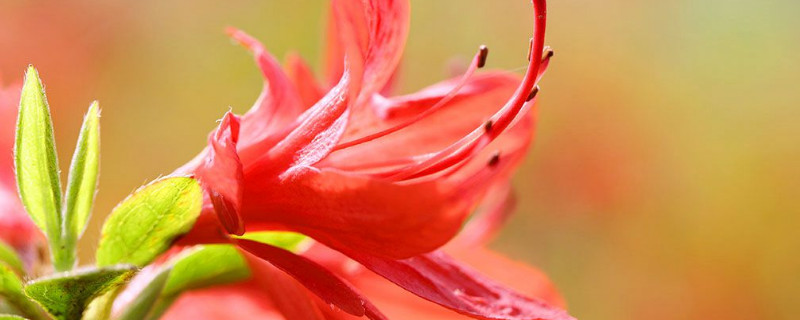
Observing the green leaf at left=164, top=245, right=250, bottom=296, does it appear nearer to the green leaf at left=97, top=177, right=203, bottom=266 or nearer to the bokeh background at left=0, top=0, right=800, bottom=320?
the green leaf at left=97, top=177, right=203, bottom=266

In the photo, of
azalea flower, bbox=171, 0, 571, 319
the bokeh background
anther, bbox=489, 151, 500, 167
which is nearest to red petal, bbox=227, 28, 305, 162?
azalea flower, bbox=171, 0, 571, 319

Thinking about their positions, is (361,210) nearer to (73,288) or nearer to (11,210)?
(73,288)

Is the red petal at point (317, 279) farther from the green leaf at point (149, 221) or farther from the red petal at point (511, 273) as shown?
the red petal at point (511, 273)

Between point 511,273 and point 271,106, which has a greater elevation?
point 271,106

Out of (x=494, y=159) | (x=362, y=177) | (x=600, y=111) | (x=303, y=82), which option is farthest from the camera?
(x=600, y=111)

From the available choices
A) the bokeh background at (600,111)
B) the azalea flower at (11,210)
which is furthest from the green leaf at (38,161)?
the bokeh background at (600,111)

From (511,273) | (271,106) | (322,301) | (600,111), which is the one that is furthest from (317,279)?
(600,111)

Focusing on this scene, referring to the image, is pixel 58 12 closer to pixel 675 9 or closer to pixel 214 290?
pixel 675 9

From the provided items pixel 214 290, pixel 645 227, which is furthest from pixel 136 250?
pixel 645 227
